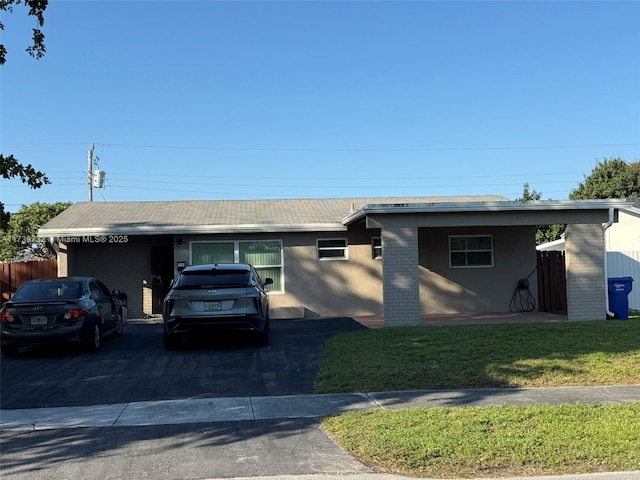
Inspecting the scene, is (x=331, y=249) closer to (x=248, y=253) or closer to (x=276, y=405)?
(x=248, y=253)

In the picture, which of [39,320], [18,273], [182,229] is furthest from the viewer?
[18,273]

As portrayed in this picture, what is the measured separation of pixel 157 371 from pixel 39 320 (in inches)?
111

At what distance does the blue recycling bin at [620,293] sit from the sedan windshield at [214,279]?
9576 mm

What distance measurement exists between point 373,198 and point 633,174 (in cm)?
2500

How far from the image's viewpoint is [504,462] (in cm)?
530

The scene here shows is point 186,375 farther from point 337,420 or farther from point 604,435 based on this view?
point 604,435

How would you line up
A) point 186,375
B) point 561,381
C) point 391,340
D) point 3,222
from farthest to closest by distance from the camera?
1. point 391,340
2. point 186,375
3. point 561,381
4. point 3,222

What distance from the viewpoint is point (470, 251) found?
18.1m

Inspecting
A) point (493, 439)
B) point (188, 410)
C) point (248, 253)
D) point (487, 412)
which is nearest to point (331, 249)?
point (248, 253)

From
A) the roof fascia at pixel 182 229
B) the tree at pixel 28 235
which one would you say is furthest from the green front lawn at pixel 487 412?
the tree at pixel 28 235

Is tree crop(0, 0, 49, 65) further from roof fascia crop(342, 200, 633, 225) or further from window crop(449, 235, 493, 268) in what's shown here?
window crop(449, 235, 493, 268)

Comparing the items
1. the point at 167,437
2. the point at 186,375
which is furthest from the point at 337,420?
the point at 186,375

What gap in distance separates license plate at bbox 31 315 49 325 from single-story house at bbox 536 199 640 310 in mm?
16282

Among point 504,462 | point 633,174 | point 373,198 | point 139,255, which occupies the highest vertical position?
point 633,174
